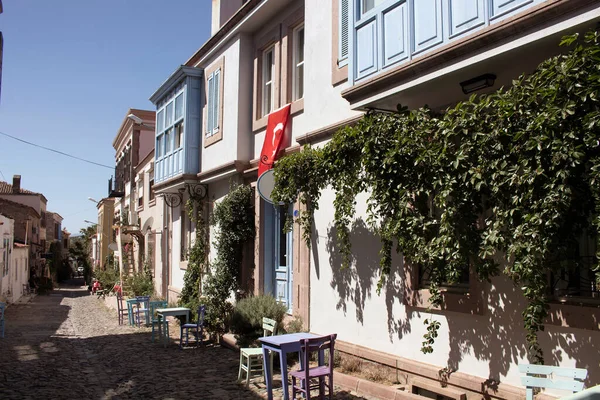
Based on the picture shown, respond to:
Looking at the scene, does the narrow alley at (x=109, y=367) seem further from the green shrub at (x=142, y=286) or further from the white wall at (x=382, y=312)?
the green shrub at (x=142, y=286)

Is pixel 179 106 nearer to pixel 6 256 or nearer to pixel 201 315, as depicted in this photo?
pixel 201 315

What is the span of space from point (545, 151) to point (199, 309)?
329 inches

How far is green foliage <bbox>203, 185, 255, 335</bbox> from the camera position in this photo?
11977 mm

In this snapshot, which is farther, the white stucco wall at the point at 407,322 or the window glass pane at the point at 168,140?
the window glass pane at the point at 168,140

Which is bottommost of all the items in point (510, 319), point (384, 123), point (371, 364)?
point (371, 364)

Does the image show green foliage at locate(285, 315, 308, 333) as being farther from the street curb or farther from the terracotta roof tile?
the terracotta roof tile

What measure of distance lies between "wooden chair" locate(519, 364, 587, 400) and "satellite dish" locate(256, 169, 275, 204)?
5.66 m

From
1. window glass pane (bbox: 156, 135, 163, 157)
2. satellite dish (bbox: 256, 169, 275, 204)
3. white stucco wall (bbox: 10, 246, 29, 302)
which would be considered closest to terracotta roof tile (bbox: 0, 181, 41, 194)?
white stucco wall (bbox: 10, 246, 29, 302)

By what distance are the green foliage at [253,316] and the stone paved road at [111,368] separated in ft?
1.61

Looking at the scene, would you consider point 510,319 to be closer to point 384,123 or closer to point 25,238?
point 384,123

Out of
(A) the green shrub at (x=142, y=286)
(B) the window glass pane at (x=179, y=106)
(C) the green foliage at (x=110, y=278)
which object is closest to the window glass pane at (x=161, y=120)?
(B) the window glass pane at (x=179, y=106)

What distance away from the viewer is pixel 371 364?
25.2 ft

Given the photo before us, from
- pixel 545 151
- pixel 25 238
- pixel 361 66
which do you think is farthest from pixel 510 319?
pixel 25 238

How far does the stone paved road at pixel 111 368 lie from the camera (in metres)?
7.87
